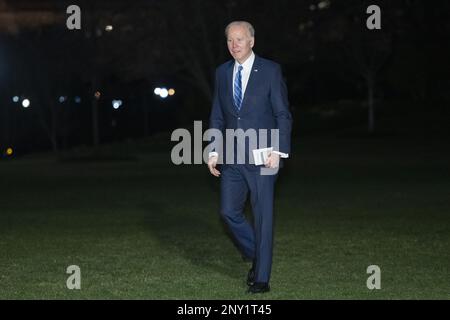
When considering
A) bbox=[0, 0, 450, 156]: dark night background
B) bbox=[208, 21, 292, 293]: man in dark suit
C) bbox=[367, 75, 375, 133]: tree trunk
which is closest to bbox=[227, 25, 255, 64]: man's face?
bbox=[208, 21, 292, 293]: man in dark suit

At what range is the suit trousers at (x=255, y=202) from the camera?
972 centimetres

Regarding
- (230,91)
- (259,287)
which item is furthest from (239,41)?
(259,287)

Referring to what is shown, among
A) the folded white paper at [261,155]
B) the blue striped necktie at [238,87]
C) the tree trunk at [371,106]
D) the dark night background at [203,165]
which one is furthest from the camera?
the tree trunk at [371,106]

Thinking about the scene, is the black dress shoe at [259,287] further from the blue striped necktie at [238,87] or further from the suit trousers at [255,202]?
the blue striped necktie at [238,87]

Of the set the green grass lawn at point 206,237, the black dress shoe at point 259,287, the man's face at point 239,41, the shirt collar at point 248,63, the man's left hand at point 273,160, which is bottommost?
the green grass lawn at point 206,237

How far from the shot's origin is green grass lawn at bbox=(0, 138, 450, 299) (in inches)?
399

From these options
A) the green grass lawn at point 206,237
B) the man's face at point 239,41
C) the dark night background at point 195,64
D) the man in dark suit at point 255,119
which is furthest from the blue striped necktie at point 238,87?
the dark night background at point 195,64

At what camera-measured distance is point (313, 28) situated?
59531mm

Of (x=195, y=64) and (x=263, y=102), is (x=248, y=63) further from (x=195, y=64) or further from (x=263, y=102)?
(x=195, y=64)

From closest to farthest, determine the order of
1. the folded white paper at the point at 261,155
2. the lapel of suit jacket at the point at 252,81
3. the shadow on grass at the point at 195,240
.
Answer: the folded white paper at the point at 261,155 → the lapel of suit jacket at the point at 252,81 → the shadow on grass at the point at 195,240

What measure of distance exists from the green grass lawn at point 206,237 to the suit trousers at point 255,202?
34 centimetres

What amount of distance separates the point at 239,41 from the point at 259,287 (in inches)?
86.9

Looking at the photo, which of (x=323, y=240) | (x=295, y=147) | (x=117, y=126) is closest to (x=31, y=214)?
(x=323, y=240)

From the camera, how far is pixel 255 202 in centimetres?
984
